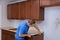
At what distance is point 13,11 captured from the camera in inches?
173

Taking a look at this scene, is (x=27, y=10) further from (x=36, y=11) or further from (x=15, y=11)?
(x=15, y=11)

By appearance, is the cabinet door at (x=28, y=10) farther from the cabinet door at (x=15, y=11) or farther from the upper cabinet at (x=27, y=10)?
the cabinet door at (x=15, y=11)

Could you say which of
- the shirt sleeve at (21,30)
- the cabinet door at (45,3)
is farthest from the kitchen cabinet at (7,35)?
the cabinet door at (45,3)

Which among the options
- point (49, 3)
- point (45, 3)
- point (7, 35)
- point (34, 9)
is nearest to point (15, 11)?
point (7, 35)

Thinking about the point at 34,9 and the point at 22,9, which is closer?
the point at 34,9

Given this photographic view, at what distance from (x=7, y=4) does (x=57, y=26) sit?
2.43 metres

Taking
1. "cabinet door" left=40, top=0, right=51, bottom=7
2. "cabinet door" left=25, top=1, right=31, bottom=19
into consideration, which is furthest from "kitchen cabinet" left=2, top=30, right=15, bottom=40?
"cabinet door" left=40, top=0, right=51, bottom=7

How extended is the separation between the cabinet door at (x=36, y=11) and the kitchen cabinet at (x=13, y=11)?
2.68ft

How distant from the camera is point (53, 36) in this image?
3.34m

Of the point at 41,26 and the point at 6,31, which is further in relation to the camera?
the point at 6,31

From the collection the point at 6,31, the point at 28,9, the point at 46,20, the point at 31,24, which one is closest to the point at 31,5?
the point at 28,9

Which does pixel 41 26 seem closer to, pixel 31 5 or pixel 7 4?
pixel 31 5

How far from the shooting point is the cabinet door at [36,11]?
11.0 ft

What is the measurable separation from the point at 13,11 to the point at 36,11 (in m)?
1.27
